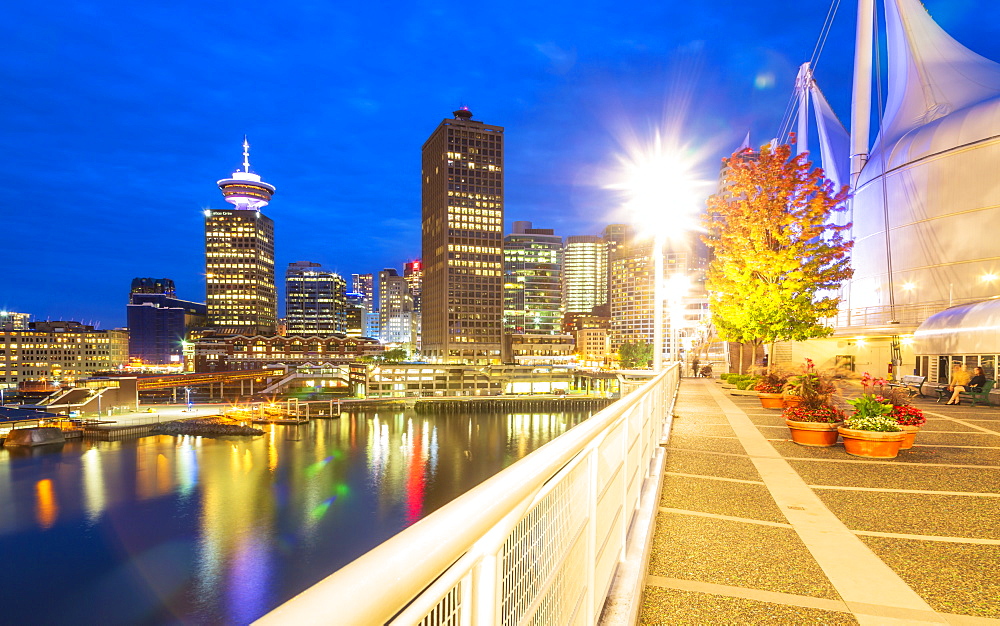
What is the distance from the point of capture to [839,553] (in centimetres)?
559

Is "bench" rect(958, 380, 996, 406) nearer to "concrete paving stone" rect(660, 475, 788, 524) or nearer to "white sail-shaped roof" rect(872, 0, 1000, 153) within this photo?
"concrete paving stone" rect(660, 475, 788, 524)

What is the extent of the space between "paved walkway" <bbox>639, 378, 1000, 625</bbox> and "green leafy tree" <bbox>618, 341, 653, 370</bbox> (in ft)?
456

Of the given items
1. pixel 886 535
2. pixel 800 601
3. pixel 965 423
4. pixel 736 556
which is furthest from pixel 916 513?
pixel 965 423

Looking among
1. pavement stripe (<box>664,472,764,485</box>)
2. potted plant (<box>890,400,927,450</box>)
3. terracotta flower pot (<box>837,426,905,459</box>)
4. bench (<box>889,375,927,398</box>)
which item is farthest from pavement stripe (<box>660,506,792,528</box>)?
bench (<box>889,375,927,398</box>)

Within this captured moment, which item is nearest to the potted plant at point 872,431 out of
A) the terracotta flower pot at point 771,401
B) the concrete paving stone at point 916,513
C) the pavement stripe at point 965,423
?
the concrete paving stone at point 916,513

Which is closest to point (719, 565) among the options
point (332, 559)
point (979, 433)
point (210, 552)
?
point (979, 433)

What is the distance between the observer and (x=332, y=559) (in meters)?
41.1

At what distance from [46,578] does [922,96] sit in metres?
93.8

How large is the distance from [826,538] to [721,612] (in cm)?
244

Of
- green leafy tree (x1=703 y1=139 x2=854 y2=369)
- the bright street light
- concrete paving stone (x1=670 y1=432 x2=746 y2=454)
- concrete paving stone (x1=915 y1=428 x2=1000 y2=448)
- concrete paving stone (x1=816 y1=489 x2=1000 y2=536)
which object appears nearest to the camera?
concrete paving stone (x1=816 y1=489 x2=1000 y2=536)

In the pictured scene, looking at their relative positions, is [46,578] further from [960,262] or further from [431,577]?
[960,262]

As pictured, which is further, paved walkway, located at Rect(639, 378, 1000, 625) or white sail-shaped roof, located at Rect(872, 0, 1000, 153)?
white sail-shaped roof, located at Rect(872, 0, 1000, 153)

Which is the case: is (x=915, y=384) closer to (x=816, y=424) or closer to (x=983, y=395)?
(x=983, y=395)

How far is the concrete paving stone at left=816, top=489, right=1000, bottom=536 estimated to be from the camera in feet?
20.3
